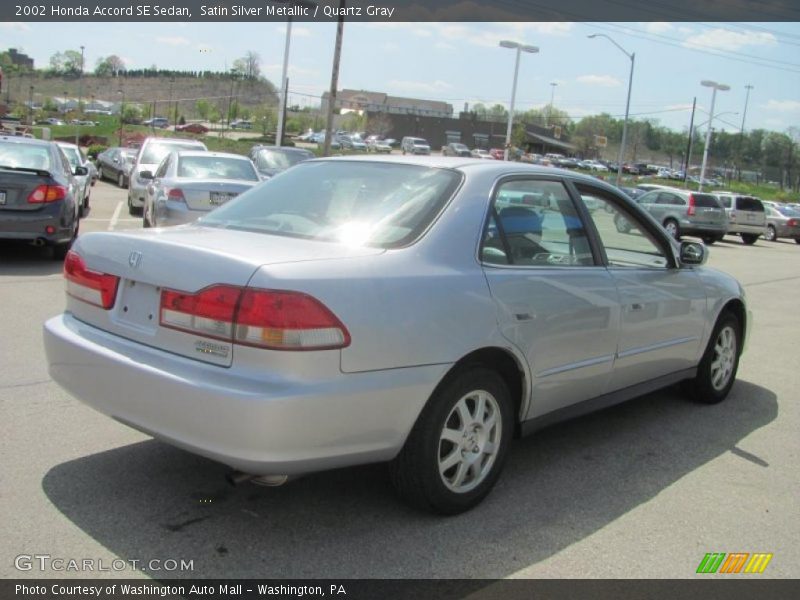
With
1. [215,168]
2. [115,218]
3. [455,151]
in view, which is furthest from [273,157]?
[455,151]

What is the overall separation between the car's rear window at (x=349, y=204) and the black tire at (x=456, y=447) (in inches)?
28.2

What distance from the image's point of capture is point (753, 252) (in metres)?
23.4

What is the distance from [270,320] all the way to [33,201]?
7.70 m

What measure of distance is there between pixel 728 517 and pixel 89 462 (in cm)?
316

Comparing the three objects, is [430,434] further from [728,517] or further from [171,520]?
[728,517]

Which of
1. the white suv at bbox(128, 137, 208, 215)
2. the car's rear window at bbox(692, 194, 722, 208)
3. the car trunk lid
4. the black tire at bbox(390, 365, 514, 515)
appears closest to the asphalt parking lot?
the black tire at bbox(390, 365, 514, 515)

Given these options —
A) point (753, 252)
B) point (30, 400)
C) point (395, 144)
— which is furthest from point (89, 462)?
point (395, 144)

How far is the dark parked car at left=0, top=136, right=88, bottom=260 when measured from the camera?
9281mm

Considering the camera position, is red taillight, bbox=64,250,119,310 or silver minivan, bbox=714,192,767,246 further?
silver minivan, bbox=714,192,767,246

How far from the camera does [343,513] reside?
351 cm

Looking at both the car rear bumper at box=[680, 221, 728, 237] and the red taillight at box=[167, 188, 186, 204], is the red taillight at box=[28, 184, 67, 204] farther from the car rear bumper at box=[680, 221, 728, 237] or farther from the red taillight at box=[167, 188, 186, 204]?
the car rear bumper at box=[680, 221, 728, 237]

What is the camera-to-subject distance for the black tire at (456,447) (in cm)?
331

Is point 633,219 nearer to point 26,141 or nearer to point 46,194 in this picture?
point 46,194

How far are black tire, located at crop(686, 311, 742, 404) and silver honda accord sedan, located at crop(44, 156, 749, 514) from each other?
1.10m
